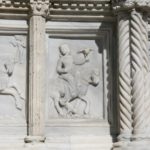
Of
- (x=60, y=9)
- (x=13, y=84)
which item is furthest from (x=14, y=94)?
(x=60, y=9)

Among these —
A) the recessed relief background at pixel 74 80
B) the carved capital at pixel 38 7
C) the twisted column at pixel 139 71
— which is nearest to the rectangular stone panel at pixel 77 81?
the recessed relief background at pixel 74 80

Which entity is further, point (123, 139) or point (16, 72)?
point (16, 72)

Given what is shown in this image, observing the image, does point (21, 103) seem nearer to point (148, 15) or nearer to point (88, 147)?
point (88, 147)

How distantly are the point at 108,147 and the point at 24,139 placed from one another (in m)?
1.02

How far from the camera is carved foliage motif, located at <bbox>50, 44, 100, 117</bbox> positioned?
5949mm

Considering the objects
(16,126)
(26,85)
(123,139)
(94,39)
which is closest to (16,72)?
(26,85)

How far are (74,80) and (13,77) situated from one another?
77cm

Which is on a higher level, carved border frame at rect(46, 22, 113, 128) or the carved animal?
carved border frame at rect(46, 22, 113, 128)

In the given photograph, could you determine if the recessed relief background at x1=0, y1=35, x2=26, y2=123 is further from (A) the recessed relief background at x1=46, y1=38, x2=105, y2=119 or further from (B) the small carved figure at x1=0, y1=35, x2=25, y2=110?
(A) the recessed relief background at x1=46, y1=38, x2=105, y2=119

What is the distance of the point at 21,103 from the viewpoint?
5898mm

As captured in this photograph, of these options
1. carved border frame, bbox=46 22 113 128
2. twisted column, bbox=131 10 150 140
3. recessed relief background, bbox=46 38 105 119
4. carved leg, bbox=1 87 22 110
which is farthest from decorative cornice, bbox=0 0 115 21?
carved leg, bbox=1 87 22 110

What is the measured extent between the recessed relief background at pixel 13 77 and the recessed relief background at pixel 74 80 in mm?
329

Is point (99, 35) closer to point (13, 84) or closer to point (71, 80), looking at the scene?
point (71, 80)

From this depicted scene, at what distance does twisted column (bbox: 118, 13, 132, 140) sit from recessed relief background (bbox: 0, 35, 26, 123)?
1210 mm
